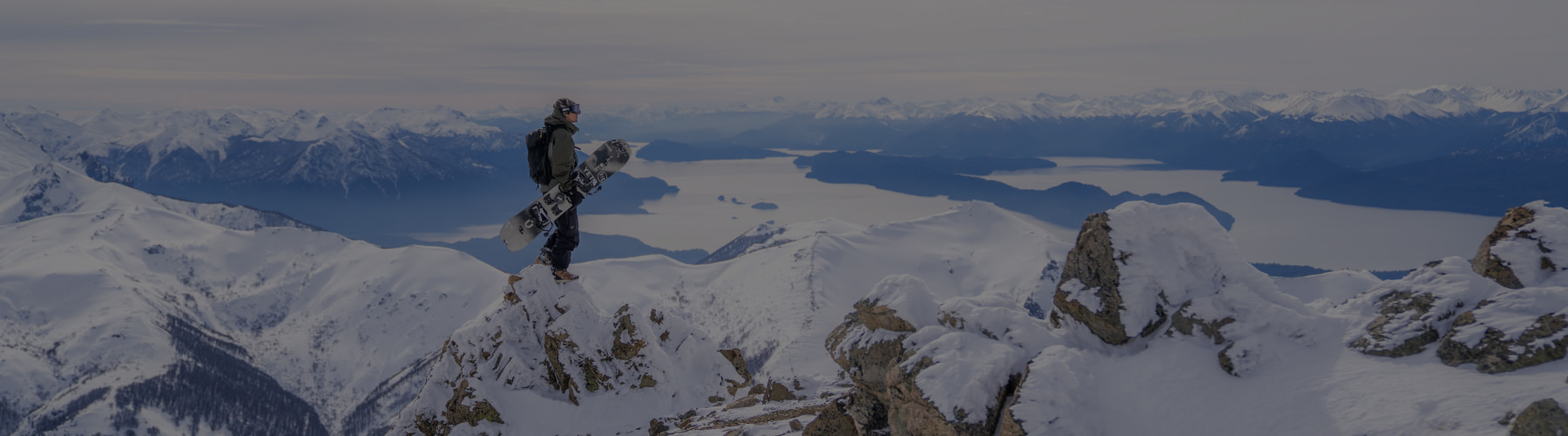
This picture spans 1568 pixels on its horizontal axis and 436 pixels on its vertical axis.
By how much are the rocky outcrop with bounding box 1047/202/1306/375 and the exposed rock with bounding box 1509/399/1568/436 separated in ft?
13.9

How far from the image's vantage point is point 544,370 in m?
31.2

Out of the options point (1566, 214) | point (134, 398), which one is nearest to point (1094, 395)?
point (1566, 214)

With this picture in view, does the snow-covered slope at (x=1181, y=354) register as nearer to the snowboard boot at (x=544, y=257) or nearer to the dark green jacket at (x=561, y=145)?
the dark green jacket at (x=561, y=145)

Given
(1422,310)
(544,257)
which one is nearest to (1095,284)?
(1422,310)

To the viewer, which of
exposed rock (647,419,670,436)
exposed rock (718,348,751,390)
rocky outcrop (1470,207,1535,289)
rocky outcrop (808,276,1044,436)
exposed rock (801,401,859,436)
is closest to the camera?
rocky outcrop (808,276,1044,436)

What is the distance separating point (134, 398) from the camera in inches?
7667

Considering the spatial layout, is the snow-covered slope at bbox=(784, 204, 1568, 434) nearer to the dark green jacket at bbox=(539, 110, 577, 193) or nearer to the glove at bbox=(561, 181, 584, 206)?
the glove at bbox=(561, 181, 584, 206)

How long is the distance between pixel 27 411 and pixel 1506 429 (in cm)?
30099

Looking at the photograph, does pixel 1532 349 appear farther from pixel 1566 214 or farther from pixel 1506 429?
pixel 1566 214

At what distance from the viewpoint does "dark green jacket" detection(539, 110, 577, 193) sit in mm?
18438

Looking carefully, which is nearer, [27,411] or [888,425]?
[888,425]

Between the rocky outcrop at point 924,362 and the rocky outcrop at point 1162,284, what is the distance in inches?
56.8

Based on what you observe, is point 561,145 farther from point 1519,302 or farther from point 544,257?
point 1519,302

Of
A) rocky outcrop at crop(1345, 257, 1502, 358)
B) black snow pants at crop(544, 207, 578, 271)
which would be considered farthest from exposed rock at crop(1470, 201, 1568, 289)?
black snow pants at crop(544, 207, 578, 271)
